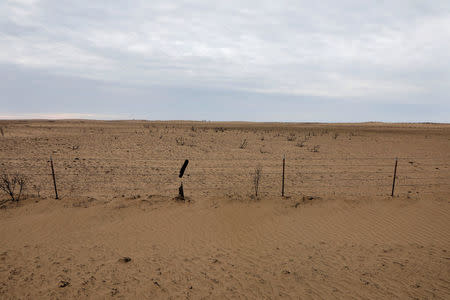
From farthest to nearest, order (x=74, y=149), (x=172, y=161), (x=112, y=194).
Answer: (x=74, y=149) → (x=172, y=161) → (x=112, y=194)

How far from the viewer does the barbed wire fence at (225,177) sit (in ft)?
34.1

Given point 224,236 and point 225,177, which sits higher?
point 225,177

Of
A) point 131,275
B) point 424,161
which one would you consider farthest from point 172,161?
point 424,161

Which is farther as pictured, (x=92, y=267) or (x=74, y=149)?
(x=74, y=149)

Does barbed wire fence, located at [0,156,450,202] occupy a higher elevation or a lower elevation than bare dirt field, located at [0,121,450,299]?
higher

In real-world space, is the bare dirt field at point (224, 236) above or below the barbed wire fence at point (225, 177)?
below

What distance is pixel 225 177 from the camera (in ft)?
41.0

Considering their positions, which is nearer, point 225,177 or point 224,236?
point 224,236

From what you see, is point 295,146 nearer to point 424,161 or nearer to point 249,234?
→ point 424,161

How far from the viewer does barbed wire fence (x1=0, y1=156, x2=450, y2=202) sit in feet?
34.1

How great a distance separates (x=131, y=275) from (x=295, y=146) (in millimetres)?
19318

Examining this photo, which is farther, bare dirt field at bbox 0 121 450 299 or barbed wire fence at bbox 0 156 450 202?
barbed wire fence at bbox 0 156 450 202

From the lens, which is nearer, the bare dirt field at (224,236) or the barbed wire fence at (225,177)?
the bare dirt field at (224,236)

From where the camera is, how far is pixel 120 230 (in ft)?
22.9
